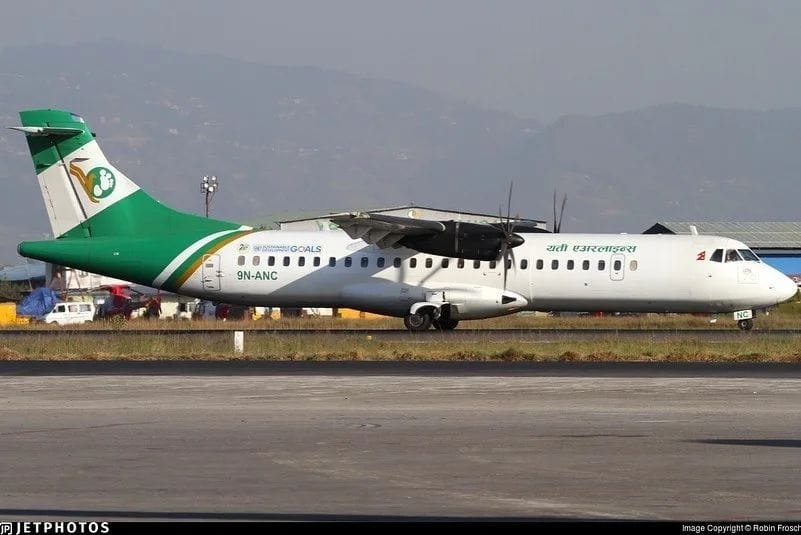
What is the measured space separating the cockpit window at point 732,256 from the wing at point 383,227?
332 inches

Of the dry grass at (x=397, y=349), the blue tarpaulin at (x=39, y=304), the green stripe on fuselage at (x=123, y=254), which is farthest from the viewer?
the blue tarpaulin at (x=39, y=304)

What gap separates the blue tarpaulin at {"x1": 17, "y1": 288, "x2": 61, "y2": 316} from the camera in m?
66.2

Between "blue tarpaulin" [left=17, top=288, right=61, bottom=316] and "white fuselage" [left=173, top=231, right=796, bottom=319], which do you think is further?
"blue tarpaulin" [left=17, top=288, right=61, bottom=316]

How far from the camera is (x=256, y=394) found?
66.3 feet

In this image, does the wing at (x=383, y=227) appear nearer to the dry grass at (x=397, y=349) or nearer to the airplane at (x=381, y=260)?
the airplane at (x=381, y=260)

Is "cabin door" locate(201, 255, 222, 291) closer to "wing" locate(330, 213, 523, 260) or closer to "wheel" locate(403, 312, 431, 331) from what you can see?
"wing" locate(330, 213, 523, 260)

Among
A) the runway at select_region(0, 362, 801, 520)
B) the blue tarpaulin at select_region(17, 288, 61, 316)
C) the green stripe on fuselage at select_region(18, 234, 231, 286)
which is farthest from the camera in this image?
the blue tarpaulin at select_region(17, 288, 61, 316)

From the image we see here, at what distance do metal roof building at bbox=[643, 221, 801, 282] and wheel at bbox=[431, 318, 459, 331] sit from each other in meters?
52.5

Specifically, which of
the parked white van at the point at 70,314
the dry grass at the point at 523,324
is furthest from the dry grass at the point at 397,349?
the parked white van at the point at 70,314

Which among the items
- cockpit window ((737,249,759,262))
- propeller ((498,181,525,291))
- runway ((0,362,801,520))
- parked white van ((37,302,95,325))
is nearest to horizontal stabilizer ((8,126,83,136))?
propeller ((498,181,525,291))

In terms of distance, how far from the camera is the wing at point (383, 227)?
119ft

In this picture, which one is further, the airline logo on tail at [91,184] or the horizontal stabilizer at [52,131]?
Result: the airline logo on tail at [91,184]

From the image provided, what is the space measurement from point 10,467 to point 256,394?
757 cm

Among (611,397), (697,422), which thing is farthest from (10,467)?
(611,397)
